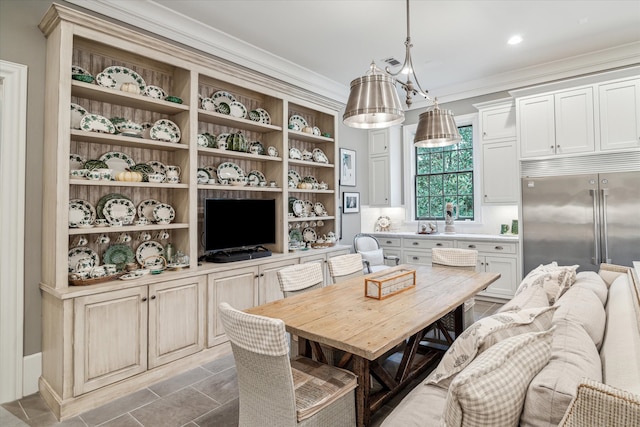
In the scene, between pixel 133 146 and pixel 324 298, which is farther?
pixel 133 146

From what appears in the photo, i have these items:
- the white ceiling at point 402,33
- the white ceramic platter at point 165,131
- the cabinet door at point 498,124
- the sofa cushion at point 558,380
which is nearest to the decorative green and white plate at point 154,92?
the white ceramic platter at point 165,131

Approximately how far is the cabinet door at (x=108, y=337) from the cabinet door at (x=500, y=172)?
4.50 meters

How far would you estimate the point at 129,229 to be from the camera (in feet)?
8.87

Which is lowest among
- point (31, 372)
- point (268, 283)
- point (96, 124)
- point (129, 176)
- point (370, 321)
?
point (31, 372)

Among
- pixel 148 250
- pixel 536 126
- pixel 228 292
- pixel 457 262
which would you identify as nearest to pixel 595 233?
pixel 536 126

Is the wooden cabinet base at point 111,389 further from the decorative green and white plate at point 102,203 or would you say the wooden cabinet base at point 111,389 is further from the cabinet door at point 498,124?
the cabinet door at point 498,124

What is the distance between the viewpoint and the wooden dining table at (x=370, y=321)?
165 cm

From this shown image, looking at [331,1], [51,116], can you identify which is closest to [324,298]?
[51,116]

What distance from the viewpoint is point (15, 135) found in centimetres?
244

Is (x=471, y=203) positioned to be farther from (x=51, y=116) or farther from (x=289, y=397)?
(x=51, y=116)

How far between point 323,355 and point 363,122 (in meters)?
1.57

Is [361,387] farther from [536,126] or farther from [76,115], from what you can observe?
[536,126]

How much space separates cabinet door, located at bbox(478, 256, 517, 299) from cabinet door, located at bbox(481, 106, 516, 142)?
1.69m

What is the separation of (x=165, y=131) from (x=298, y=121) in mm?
1861
